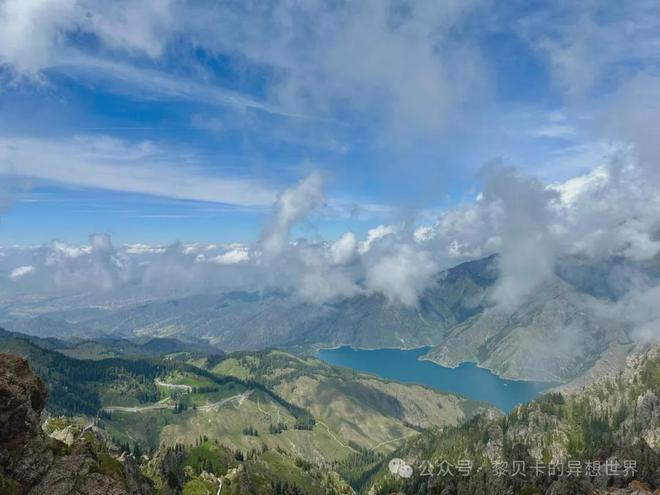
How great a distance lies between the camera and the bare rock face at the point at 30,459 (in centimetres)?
5756

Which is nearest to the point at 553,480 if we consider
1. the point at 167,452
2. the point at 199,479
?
the point at 199,479

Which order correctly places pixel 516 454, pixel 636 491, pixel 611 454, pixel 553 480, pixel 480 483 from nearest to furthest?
pixel 636 491, pixel 553 480, pixel 480 483, pixel 611 454, pixel 516 454

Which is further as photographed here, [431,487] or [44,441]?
[431,487]

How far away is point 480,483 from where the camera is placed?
156 metres

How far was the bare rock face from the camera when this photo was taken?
57.6 m

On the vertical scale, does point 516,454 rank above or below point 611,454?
below

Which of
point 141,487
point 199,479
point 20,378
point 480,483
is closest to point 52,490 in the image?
point 20,378

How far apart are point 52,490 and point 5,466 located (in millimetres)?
6699

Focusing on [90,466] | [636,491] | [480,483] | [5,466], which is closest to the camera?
[5,466]

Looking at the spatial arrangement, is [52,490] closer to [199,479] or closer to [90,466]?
[90,466]

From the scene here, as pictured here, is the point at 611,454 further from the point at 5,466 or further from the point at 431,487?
the point at 5,466

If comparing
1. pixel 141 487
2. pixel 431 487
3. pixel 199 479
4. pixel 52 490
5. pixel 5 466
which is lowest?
pixel 431 487

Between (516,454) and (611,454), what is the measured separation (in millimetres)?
42023

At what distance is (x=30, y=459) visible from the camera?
2355 inches
